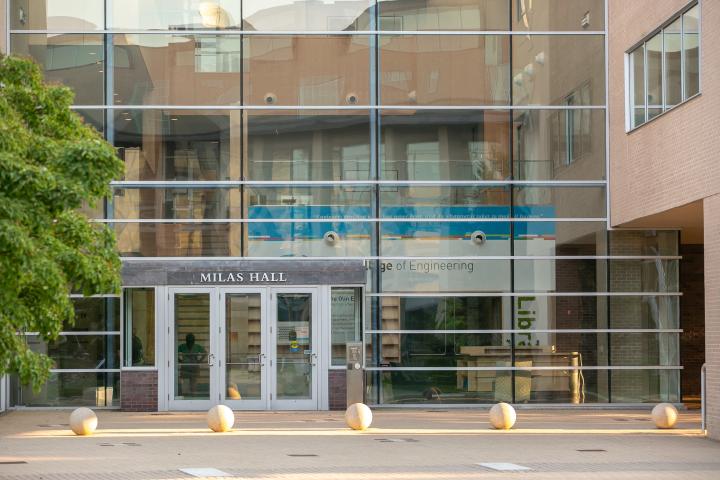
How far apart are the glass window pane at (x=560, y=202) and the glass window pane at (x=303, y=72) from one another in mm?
3746

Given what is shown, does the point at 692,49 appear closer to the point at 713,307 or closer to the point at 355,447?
the point at 713,307

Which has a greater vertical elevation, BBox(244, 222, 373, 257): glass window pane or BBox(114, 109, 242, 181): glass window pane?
BBox(114, 109, 242, 181): glass window pane

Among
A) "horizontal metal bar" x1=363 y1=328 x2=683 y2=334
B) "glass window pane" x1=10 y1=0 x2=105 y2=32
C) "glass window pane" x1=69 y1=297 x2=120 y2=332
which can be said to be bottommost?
"horizontal metal bar" x1=363 y1=328 x2=683 y2=334

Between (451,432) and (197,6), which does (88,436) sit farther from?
(197,6)

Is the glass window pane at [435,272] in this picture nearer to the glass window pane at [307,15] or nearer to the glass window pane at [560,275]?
the glass window pane at [560,275]

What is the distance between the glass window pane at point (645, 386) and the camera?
85.1 ft

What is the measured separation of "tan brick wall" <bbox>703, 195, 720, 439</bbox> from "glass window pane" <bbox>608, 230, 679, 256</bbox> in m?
5.49

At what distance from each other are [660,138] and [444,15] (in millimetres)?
5711

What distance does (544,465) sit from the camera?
52.3ft

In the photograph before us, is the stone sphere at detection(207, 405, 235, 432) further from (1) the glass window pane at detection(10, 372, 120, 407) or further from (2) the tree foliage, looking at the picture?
(2) the tree foliage

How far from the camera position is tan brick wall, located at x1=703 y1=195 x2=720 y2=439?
1986 centimetres

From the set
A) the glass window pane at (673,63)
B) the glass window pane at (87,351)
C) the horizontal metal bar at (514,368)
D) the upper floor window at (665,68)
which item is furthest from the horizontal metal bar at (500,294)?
the glass window pane at (87,351)

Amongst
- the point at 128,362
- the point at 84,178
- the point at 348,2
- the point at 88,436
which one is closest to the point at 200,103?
the point at 348,2

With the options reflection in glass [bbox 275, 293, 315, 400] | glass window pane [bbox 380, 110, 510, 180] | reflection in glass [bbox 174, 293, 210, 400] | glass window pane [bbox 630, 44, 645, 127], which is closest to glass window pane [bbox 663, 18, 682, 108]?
glass window pane [bbox 630, 44, 645, 127]
